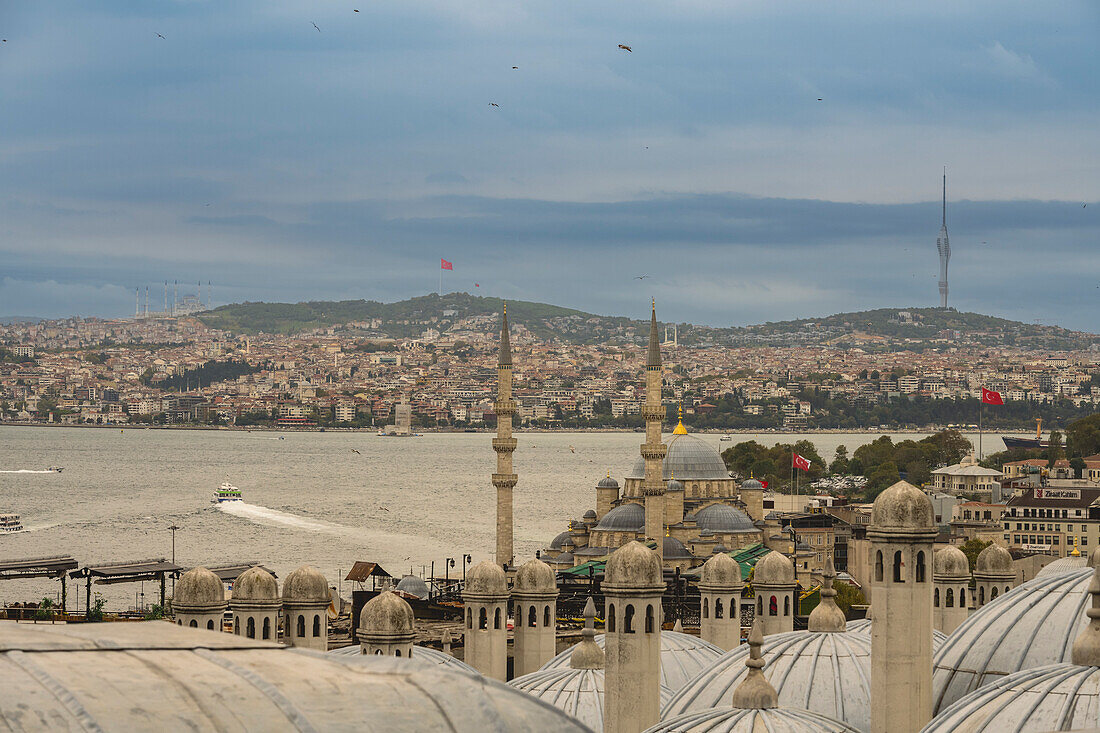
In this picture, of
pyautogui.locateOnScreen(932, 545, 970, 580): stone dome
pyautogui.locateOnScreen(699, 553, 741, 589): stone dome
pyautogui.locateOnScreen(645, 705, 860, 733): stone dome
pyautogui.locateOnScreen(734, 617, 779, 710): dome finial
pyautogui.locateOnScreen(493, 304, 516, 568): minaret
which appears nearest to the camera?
pyautogui.locateOnScreen(645, 705, 860, 733): stone dome

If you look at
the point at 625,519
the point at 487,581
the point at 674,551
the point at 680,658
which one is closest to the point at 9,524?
the point at 625,519

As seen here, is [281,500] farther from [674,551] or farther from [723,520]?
[674,551]

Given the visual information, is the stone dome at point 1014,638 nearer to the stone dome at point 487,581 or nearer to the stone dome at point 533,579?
the stone dome at point 487,581

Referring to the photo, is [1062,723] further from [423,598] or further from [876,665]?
[423,598]

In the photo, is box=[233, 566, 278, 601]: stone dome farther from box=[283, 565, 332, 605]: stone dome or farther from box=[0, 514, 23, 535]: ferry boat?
box=[0, 514, 23, 535]: ferry boat

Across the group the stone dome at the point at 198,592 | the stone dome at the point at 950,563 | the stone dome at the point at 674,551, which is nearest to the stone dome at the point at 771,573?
the stone dome at the point at 950,563

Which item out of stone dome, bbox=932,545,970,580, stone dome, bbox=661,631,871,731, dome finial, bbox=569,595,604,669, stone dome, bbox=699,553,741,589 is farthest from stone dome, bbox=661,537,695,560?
stone dome, bbox=661,631,871,731

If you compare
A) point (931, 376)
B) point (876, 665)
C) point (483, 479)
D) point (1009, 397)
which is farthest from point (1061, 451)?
point (931, 376)
